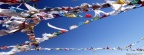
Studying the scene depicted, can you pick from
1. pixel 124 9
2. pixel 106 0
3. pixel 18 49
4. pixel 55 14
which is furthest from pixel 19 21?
pixel 124 9

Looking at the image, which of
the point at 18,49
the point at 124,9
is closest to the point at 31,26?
the point at 18,49

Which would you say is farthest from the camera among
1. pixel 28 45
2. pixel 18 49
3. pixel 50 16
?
pixel 28 45

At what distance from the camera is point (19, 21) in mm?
5121

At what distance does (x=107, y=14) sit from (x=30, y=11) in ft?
5.73

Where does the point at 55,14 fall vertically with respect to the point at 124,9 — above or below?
above

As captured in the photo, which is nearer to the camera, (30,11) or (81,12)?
(30,11)

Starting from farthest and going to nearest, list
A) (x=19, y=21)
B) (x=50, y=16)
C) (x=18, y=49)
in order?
(x=18, y=49) < (x=50, y=16) < (x=19, y=21)

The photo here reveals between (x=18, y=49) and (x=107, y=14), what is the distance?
8.03 feet

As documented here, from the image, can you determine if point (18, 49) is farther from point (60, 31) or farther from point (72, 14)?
point (72, 14)

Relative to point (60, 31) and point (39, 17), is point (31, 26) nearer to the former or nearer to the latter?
point (39, 17)

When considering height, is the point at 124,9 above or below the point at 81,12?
below

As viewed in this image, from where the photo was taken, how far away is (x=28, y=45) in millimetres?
6445

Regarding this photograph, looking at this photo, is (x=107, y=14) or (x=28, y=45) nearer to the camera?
(x=107, y=14)

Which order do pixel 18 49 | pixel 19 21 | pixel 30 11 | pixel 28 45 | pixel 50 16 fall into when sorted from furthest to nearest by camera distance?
pixel 28 45, pixel 18 49, pixel 50 16, pixel 19 21, pixel 30 11
